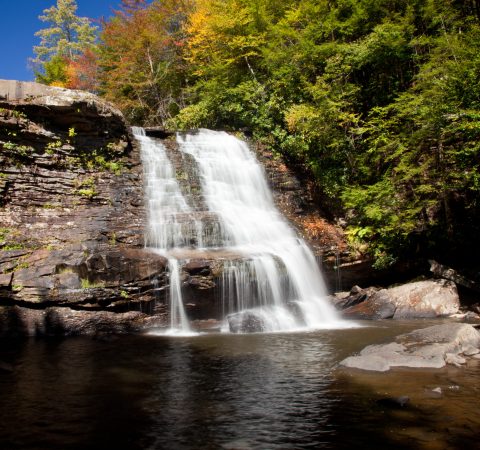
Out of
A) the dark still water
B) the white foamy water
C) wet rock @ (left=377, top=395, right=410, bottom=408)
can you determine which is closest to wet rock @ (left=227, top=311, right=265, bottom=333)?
the white foamy water

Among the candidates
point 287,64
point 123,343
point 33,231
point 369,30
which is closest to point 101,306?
point 123,343

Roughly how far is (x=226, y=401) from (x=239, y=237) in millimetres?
8251

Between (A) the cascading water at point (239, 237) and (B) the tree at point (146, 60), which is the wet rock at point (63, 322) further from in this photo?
(B) the tree at point (146, 60)

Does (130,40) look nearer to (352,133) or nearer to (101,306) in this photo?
(352,133)

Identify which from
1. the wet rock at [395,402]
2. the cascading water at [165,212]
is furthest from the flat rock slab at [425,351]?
the cascading water at [165,212]

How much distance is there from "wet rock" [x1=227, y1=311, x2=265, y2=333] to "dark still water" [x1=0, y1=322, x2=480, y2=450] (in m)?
1.67

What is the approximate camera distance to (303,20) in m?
20.4

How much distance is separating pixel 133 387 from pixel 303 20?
19390mm

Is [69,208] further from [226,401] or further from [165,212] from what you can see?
[226,401]

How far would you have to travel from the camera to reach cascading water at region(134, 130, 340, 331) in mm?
11805

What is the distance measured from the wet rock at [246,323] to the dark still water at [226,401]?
Answer: 5.49 feet

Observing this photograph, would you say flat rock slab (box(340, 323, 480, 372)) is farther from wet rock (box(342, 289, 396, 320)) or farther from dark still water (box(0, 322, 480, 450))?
wet rock (box(342, 289, 396, 320))

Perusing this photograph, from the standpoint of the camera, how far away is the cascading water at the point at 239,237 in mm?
11805

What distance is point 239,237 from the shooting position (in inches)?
548
